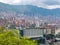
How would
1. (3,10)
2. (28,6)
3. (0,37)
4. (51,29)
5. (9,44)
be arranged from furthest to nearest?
(28,6)
(3,10)
(51,29)
(0,37)
(9,44)

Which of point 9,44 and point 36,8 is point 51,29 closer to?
point 9,44

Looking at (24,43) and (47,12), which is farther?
(47,12)

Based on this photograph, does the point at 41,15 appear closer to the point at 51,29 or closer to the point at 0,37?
the point at 51,29

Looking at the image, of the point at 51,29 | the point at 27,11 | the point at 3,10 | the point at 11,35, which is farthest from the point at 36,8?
the point at 11,35

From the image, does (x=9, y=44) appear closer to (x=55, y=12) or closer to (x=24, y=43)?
(x=24, y=43)

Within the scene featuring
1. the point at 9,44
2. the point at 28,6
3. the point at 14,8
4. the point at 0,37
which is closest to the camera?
the point at 9,44

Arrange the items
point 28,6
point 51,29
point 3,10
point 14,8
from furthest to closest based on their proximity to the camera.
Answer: point 28,6 < point 14,8 < point 3,10 < point 51,29

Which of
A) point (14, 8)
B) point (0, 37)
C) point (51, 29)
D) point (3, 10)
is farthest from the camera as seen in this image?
point (14, 8)

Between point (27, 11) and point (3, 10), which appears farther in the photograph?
point (27, 11)

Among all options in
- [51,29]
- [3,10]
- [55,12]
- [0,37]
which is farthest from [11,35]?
[55,12]
